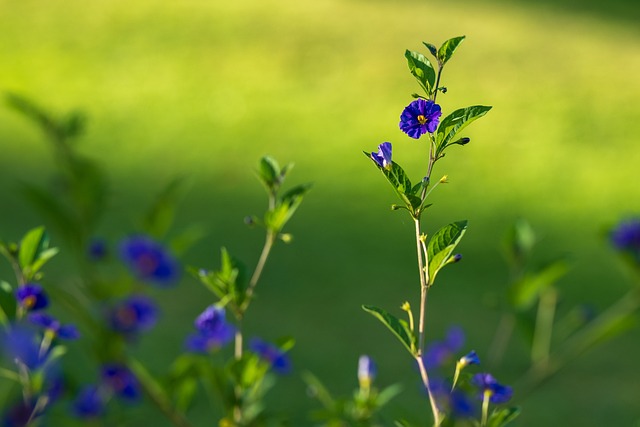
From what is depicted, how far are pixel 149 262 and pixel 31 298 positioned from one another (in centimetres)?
20

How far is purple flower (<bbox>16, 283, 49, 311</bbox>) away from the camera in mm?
841

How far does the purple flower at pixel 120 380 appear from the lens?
3.50 ft

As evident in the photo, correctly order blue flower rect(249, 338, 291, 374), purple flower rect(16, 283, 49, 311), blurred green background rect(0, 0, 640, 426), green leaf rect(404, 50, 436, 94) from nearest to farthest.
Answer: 1. green leaf rect(404, 50, 436, 94)
2. purple flower rect(16, 283, 49, 311)
3. blue flower rect(249, 338, 291, 374)
4. blurred green background rect(0, 0, 640, 426)

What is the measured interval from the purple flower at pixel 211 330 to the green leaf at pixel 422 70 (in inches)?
11.5

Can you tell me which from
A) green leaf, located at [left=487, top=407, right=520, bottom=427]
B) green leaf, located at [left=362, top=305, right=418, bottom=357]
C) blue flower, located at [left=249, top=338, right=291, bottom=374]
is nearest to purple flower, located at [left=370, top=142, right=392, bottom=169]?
green leaf, located at [left=362, top=305, right=418, bottom=357]

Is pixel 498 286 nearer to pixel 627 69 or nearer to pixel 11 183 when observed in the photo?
pixel 11 183

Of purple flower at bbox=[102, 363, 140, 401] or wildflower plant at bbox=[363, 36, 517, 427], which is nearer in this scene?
wildflower plant at bbox=[363, 36, 517, 427]

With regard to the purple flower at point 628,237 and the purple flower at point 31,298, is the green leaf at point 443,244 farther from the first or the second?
the purple flower at point 628,237

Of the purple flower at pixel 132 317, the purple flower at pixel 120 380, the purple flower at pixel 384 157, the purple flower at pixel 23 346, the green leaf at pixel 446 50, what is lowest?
the purple flower at pixel 120 380

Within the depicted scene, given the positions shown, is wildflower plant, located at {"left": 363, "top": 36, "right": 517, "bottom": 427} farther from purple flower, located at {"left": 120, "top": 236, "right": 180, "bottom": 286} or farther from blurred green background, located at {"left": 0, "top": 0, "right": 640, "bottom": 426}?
blurred green background, located at {"left": 0, "top": 0, "right": 640, "bottom": 426}

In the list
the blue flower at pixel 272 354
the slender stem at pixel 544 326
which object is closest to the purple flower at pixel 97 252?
the blue flower at pixel 272 354

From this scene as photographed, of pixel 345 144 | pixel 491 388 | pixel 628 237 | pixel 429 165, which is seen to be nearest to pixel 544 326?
pixel 628 237

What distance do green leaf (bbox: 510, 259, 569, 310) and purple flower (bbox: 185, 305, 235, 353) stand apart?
0.37 meters

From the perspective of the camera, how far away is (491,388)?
773 mm
